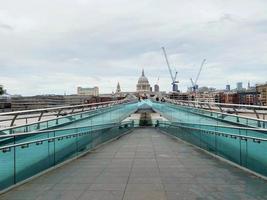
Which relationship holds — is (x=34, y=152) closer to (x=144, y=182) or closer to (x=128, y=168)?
(x=128, y=168)

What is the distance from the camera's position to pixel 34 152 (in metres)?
8.29

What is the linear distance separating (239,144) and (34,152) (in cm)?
455

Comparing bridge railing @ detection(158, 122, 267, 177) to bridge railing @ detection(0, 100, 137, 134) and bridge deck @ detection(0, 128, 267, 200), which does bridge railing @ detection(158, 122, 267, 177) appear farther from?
bridge railing @ detection(0, 100, 137, 134)

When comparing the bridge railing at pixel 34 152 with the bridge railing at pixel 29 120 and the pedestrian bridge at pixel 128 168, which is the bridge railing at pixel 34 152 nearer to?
the pedestrian bridge at pixel 128 168

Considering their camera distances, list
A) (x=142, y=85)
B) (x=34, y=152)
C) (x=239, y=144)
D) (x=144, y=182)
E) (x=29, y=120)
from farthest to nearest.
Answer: (x=142, y=85) → (x=29, y=120) → (x=239, y=144) → (x=34, y=152) → (x=144, y=182)

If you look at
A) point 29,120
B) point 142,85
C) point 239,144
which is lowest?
point 239,144

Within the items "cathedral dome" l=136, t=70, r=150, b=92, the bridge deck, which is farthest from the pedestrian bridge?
"cathedral dome" l=136, t=70, r=150, b=92

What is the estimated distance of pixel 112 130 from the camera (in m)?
20.5

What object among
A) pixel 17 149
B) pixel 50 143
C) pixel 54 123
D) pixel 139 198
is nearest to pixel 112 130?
pixel 54 123

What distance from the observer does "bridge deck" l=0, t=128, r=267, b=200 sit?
618 centimetres

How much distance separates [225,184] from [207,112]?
9.04m

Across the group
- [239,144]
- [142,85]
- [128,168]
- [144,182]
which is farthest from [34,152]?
[142,85]

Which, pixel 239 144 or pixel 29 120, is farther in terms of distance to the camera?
pixel 29 120

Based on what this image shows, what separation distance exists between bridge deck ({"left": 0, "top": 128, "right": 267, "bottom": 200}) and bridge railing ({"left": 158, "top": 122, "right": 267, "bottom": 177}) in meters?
0.30
